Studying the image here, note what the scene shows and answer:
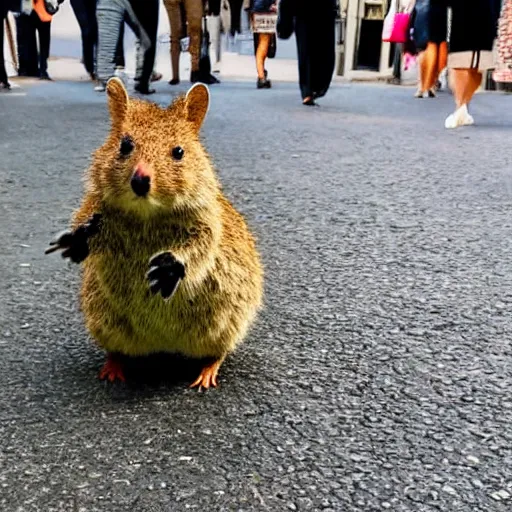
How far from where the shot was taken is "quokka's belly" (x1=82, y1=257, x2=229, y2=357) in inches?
58.0

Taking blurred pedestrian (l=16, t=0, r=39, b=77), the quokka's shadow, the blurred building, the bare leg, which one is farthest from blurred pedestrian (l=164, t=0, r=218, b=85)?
the quokka's shadow

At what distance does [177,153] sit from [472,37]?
14.1ft

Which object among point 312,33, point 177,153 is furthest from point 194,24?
point 177,153

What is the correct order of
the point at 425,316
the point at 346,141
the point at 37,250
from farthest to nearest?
the point at 346,141 → the point at 37,250 → the point at 425,316

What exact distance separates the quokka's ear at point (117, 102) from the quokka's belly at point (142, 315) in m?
0.23

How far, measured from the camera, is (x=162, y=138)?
1.42 metres

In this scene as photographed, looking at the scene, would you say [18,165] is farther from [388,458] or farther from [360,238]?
[388,458]

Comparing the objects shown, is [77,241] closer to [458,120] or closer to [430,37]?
[458,120]

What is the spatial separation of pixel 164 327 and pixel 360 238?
4.35 ft

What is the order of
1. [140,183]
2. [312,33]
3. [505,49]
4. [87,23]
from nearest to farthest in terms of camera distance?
[140,183] → [505,49] → [312,33] → [87,23]

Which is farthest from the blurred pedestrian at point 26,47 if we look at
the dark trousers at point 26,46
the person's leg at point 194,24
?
the person's leg at point 194,24

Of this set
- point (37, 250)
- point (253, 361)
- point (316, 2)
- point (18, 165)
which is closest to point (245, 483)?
point (253, 361)

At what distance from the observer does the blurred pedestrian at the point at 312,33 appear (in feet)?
21.6

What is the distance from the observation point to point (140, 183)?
1.34 m
